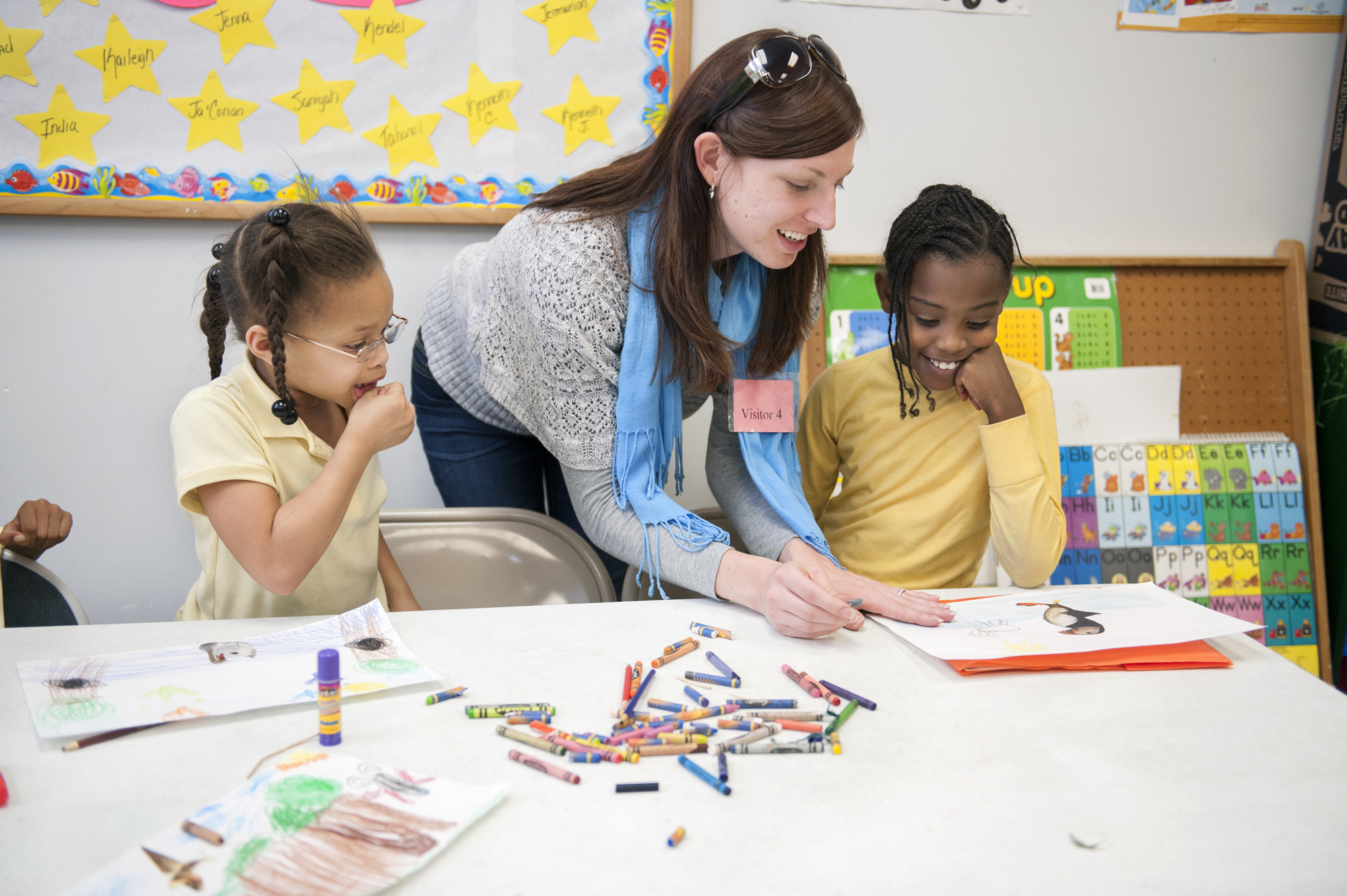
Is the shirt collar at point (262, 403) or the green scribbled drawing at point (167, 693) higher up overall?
the shirt collar at point (262, 403)

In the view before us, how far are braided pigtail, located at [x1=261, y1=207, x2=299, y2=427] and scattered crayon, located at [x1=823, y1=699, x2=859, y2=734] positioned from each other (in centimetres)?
78

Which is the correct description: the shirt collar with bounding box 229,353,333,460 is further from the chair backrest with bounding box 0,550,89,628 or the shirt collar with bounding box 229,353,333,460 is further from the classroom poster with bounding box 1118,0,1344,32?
the classroom poster with bounding box 1118,0,1344,32

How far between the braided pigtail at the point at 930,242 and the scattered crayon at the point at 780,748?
0.80 meters

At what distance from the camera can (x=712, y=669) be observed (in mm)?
880

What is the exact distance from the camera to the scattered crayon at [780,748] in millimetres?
701

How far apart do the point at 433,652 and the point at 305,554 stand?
0.26 meters

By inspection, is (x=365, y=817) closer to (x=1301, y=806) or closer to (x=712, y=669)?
(x=712, y=669)

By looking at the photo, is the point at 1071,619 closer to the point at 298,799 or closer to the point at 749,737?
the point at 749,737

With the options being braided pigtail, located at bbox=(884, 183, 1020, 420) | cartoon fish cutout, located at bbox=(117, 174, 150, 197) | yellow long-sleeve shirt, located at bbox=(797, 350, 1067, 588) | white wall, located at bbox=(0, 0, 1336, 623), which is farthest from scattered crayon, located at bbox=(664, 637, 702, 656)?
cartoon fish cutout, located at bbox=(117, 174, 150, 197)

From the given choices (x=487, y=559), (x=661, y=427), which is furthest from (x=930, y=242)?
(x=487, y=559)

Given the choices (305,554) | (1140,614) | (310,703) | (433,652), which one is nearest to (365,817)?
(310,703)

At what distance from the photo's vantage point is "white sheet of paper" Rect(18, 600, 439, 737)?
0.73 meters

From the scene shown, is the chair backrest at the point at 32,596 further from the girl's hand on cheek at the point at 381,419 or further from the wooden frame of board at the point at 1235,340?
the wooden frame of board at the point at 1235,340

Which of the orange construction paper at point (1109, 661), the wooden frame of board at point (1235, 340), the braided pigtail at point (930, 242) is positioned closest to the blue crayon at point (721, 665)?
the orange construction paper at point (1109, 661)
